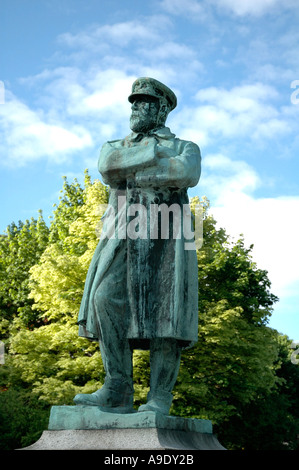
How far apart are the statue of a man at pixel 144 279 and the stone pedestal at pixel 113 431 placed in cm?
31

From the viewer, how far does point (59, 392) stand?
19453mm

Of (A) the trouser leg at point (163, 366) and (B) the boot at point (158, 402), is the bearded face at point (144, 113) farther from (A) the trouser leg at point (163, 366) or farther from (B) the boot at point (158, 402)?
(B) the boot at point (158, 402)

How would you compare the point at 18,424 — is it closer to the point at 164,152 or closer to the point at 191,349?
the point at 191,349

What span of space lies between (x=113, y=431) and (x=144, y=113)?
2.81m

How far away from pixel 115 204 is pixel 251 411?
2703 centimetres

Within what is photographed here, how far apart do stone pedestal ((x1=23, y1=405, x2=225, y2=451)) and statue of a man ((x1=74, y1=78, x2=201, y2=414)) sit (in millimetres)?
310

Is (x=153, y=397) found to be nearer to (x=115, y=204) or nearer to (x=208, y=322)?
(x=115, y=204)

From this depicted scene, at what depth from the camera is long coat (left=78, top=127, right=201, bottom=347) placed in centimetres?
505

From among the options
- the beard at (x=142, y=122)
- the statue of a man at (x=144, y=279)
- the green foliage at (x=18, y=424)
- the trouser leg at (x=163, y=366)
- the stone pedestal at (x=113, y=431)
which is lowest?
the green foliage at (x=18, y=424)

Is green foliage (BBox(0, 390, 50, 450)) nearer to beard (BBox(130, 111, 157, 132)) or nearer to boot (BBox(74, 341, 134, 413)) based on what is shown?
boot (BBox(74, 341, 134, 413))

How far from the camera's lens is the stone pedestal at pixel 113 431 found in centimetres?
427

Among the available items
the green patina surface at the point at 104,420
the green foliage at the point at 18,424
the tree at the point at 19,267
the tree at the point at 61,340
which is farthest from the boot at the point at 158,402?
the tree at the point at 19,267
